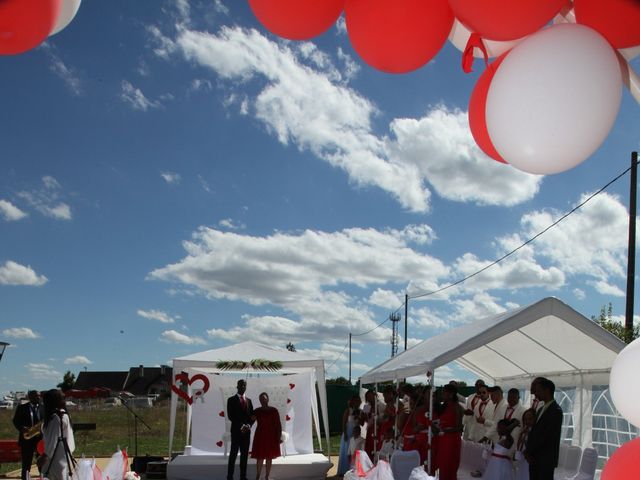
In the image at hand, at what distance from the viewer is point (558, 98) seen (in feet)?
6.97

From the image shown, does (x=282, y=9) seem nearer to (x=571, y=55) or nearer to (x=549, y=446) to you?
(x=571, y=55)

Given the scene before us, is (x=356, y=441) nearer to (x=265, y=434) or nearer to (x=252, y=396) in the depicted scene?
(x=265, y=434)

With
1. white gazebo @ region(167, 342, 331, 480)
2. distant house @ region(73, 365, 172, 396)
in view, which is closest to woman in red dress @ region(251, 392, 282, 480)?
white gazebo @ region(167, 342, 331, 480)

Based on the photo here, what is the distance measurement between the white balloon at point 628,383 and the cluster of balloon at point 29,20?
236 cm

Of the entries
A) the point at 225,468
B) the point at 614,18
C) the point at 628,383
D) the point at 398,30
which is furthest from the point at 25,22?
the point at 225,468

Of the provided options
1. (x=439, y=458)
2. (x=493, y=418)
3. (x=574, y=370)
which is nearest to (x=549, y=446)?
(x=439, y=458)

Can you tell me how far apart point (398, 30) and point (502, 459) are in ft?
19.9

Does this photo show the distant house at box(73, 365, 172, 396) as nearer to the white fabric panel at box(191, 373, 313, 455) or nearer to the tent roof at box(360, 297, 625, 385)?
the white fabric panel at box(191, 373, 313, 455)

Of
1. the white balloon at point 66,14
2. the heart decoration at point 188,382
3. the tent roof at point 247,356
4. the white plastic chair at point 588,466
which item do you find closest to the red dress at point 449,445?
the white plastic chair at point 588,466

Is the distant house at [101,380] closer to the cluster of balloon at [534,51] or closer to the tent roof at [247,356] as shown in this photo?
the tent roof at [247,356]

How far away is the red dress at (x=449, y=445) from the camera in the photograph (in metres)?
7.83

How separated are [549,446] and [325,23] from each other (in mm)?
4731

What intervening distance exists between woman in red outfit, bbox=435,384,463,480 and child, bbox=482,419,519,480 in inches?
16.5

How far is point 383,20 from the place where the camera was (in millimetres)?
2535
